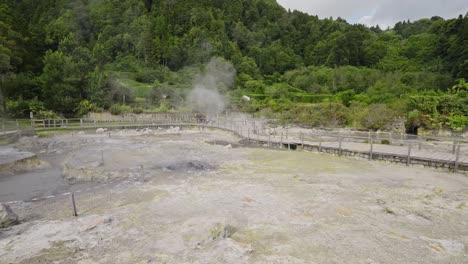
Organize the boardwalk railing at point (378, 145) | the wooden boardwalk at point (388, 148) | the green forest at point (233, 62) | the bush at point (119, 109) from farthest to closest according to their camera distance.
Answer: the bush at point (119, 109)
the green forest at point (233, 62)
the boardwalk railing at point (378, 145)
the wooden boardwalk at point (388, 148)

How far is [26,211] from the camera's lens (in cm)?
715

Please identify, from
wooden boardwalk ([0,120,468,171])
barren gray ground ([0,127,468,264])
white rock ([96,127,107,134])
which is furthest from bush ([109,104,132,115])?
barren gray ground ([0,127,468,264])

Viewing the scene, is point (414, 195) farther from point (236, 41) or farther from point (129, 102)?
point (236, 41)

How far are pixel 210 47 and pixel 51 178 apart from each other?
51727 millimetres

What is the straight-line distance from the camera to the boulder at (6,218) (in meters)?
6.12

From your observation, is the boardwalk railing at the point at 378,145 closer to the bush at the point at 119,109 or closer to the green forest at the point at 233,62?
the green forest at the point at 233,62

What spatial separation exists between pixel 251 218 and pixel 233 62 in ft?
177

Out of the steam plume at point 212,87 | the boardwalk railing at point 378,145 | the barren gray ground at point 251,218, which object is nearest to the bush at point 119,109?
the steam plume at point 212,87

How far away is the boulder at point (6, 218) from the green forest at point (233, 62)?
1856cm

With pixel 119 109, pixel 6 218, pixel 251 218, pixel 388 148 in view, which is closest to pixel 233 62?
pixel 119 109

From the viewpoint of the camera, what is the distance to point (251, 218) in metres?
6.36

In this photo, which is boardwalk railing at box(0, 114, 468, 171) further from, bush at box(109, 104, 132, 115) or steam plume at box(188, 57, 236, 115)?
steam plume at box(188, 57, 236, 115)

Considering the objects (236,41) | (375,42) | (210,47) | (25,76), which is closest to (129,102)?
(25,76)

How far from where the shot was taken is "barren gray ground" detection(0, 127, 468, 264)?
493 centimetres
